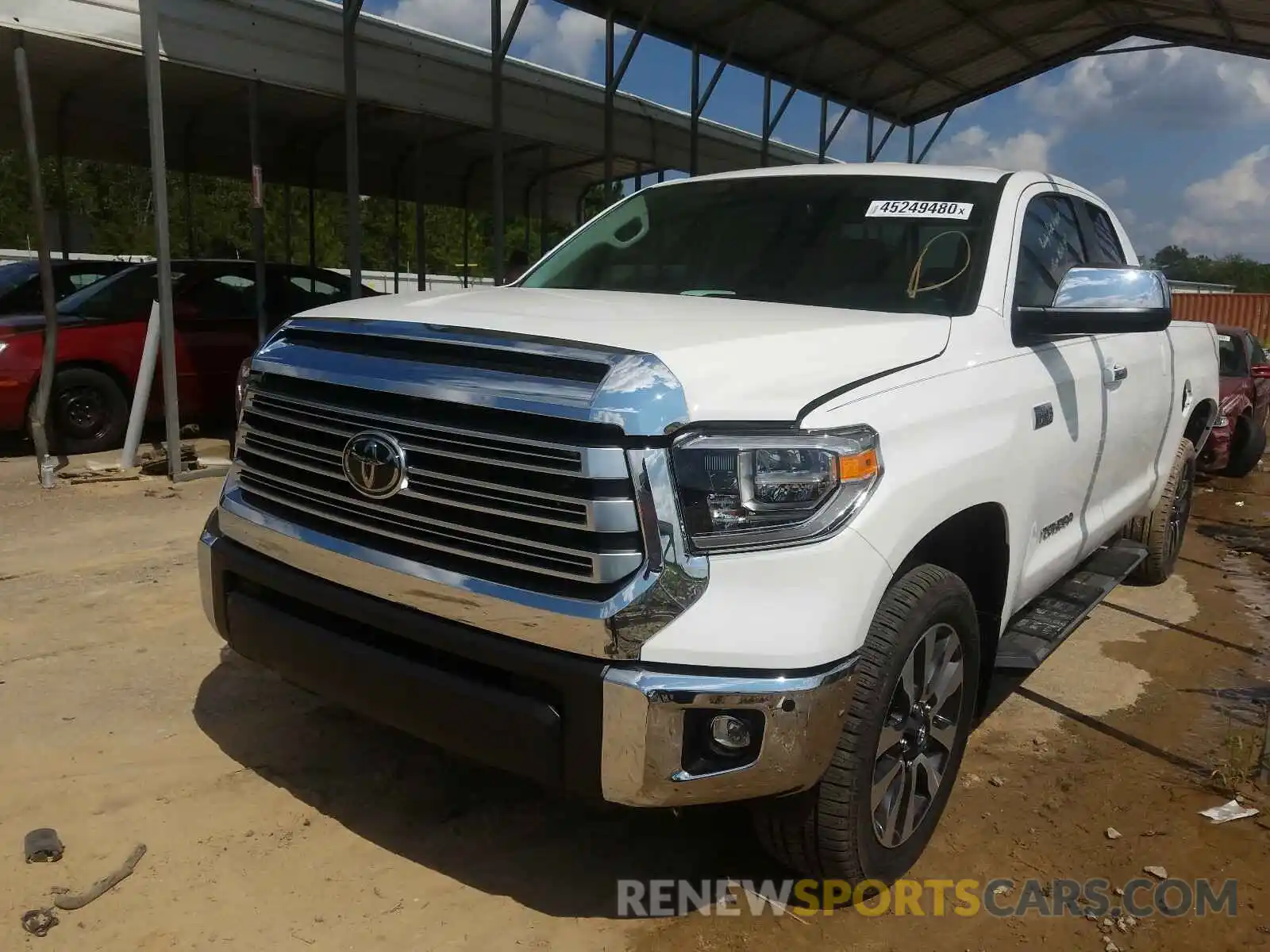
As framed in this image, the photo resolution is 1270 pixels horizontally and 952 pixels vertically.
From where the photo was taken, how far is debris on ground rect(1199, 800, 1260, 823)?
3229 millimetres

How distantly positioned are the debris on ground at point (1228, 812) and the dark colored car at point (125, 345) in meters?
7.97

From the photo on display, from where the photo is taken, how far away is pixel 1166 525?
5.53 metres

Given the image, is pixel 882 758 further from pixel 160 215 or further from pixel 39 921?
pixel 160 215

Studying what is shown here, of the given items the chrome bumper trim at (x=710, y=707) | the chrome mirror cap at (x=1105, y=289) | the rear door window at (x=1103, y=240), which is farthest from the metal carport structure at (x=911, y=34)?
the chrome bumper trim at (x=710, y=707)

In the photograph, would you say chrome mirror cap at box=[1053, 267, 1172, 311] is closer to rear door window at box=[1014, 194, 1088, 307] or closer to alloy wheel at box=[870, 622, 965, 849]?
rear door window at box=[1014, 194, 1088, 307]

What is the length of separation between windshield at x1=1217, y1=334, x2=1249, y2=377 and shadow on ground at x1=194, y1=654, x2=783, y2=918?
368 inches

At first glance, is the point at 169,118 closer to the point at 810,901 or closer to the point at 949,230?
the point at 949,230

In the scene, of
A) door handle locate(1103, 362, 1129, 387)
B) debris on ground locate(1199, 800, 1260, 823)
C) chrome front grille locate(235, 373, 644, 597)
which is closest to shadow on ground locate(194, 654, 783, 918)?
chrome front grille locate(235, 373, 644, 597)

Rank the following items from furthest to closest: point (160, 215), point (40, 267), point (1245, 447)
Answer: point (1245, 447) → point (160, 215) → point (40, 267)

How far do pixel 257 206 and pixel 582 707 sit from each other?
24.4ft

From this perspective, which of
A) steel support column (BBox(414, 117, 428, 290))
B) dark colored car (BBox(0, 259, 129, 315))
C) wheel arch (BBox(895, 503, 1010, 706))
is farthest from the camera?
steel support column (BBox(414, 117, 428, 290))

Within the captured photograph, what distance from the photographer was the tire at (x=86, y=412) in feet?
27.7

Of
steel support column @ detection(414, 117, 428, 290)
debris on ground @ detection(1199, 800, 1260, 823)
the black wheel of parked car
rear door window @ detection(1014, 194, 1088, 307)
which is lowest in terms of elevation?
debris on ground @ detection(1199, 800, 1260, 823)

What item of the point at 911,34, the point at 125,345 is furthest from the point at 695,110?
the point at 125,345
